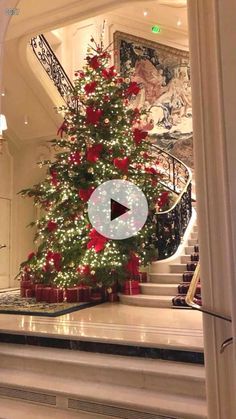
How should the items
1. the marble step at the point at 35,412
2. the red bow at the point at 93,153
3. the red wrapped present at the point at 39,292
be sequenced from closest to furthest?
the marble step at the point at 35,412 < the red bow at the point at 93,153 < the red wrapped present at the point at 39,292

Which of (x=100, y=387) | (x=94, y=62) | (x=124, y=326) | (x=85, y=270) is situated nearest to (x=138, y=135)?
(x=94, y=62)

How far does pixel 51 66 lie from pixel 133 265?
204 inches

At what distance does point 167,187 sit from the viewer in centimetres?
770

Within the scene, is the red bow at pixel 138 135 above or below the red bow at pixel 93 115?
below

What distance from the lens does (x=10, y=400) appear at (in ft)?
9.21

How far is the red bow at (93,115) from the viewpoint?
543 centimetres

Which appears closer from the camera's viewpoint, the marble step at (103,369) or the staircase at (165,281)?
the marble step at (103,369)

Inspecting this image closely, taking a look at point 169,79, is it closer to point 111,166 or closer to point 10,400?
point 111,166

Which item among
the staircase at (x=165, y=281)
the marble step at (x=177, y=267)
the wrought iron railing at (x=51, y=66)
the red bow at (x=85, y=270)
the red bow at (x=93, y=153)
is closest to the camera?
the staircase at (x=165, y=281)

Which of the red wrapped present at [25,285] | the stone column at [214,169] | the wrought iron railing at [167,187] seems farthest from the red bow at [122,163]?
the stone column at [214,169]

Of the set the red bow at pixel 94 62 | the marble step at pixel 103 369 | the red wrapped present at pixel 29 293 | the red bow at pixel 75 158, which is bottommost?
the marble step at pixel 103 369

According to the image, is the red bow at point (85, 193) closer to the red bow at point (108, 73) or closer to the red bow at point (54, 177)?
the red bow at point (54, 177)

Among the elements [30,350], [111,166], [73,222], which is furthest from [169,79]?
[30,350]

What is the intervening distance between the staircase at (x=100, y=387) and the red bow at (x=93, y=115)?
141 inches
